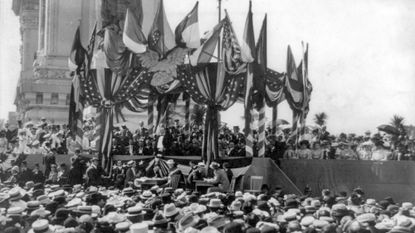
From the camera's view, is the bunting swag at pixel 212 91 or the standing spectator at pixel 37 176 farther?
the bunting swag at pixel 212 91

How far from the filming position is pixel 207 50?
23.3 metres

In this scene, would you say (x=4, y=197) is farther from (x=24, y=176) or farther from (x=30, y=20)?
(x=30, y=20)

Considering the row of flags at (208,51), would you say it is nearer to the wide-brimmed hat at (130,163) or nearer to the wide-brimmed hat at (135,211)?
the wide-brimmed hat at (130,163)

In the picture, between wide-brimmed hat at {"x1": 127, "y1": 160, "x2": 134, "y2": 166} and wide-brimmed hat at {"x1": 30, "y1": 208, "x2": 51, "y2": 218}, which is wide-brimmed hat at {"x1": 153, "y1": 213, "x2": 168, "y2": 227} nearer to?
wide-brimmed hat at {"x1": 30, "y1": 208, "x2": 51, "y2": 218}

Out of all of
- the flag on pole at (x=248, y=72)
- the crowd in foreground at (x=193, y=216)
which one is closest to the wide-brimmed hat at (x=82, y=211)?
the crowd in foreground at (x=193, y=216)

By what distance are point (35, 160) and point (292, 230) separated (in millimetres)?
17204

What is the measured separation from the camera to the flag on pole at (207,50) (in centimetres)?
2325

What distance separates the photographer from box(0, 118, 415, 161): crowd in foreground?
995 inches

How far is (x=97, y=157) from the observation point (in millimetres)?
24359

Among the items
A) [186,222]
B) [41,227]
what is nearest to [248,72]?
[186,222]

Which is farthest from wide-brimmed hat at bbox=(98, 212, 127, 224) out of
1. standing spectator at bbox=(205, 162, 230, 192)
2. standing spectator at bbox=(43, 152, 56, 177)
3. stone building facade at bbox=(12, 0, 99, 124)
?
stone building facade at bbox=(12, 0, 99, 124)

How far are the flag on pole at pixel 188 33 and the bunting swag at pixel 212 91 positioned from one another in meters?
0.89

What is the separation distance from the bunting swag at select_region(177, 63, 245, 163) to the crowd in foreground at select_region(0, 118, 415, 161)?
115 cm

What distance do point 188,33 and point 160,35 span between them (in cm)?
146
